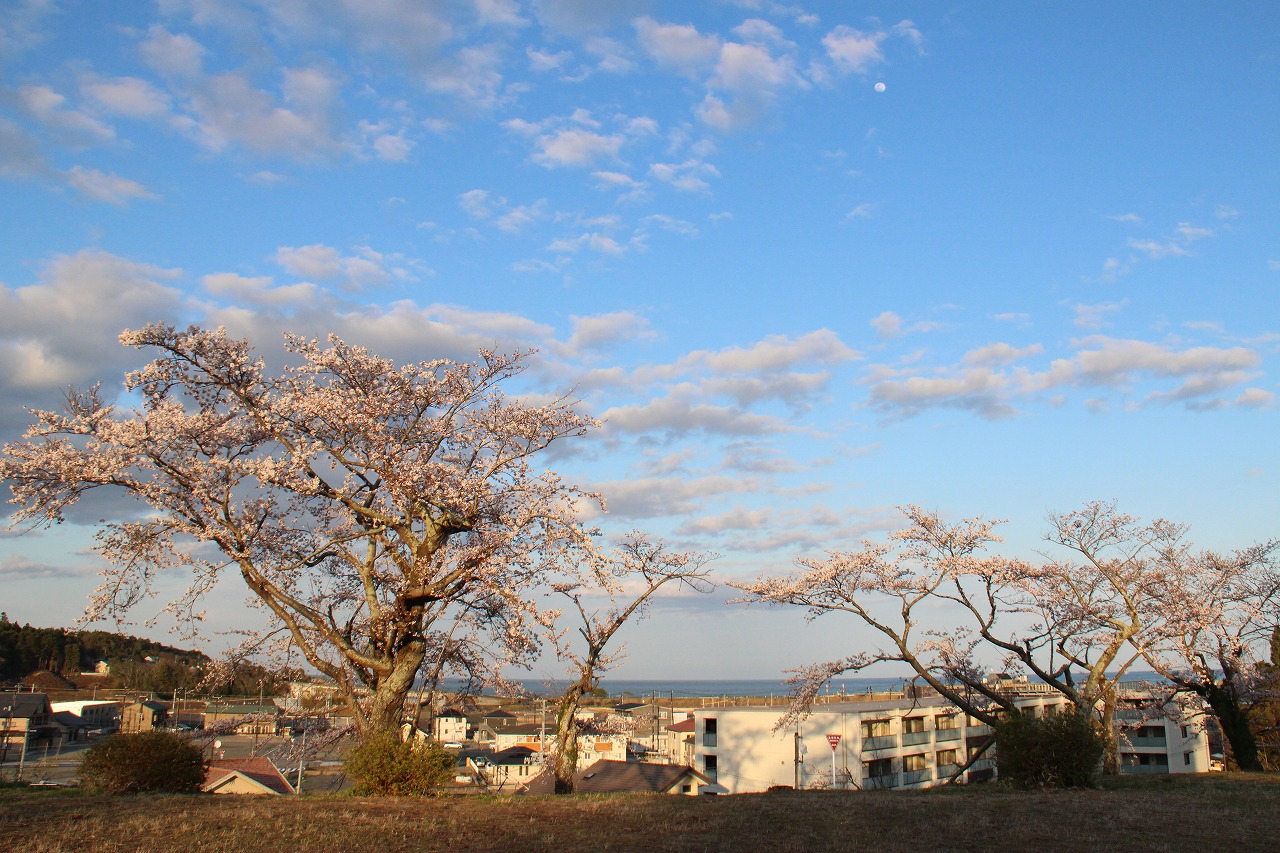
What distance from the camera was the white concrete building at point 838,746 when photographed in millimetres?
53125

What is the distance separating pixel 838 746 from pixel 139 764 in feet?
153

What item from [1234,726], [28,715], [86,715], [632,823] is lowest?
[86,715]

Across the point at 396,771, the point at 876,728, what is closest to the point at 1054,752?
the point at 396,771

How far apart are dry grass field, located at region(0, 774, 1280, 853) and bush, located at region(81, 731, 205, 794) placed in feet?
2.37

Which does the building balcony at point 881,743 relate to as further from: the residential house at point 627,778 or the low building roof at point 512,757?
the low building roof at point 512,757

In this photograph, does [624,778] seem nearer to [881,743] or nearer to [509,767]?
[509,767]

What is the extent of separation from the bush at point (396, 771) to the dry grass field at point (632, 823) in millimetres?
556

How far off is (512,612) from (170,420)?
6.95m

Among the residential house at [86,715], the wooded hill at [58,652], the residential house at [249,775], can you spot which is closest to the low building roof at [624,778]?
the residential house at [249,775]

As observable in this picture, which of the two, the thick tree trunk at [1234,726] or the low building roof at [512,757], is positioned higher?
the thick tree trunk at [1234,726]

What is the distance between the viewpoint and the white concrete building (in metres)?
53.1

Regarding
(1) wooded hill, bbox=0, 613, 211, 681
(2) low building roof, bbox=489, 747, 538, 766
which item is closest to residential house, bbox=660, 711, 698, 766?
(2) low building roof, bbox=489, 747, 538, 766

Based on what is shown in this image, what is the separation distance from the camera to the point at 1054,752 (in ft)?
52.2

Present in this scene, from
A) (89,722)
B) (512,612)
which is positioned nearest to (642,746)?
(89,722)
